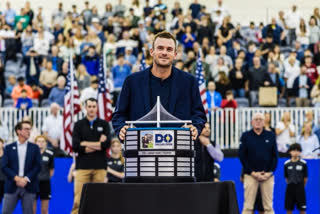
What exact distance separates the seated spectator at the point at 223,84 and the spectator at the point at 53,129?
464cm

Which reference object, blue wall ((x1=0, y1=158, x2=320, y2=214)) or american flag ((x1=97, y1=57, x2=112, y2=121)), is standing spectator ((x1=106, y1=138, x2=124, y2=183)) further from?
american flag ((x1=97, y1=57, x2=112, y2=121))

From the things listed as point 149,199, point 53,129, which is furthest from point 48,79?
point 149,199

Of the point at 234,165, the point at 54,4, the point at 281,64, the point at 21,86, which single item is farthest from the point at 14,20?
the point at 234,165

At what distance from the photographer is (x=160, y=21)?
83.1ft

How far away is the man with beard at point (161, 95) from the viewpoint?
4984mm

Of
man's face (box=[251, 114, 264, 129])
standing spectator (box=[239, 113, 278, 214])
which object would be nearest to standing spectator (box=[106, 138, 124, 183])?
standing spectator (box=[239, 113, 278, 214])

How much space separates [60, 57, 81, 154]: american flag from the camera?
15961 mm

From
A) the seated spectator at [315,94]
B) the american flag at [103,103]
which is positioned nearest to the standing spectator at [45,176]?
the american flag at [103,103]

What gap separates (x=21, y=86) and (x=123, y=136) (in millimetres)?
15342

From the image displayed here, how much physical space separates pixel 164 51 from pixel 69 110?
11719mm

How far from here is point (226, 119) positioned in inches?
725

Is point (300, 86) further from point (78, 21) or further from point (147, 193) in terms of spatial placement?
point (147, 193)

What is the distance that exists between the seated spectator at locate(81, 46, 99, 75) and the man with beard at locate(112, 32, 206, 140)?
16635 millimetres

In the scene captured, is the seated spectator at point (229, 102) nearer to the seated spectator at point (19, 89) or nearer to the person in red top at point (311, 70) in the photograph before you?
the person in red top at point (311, 70)
